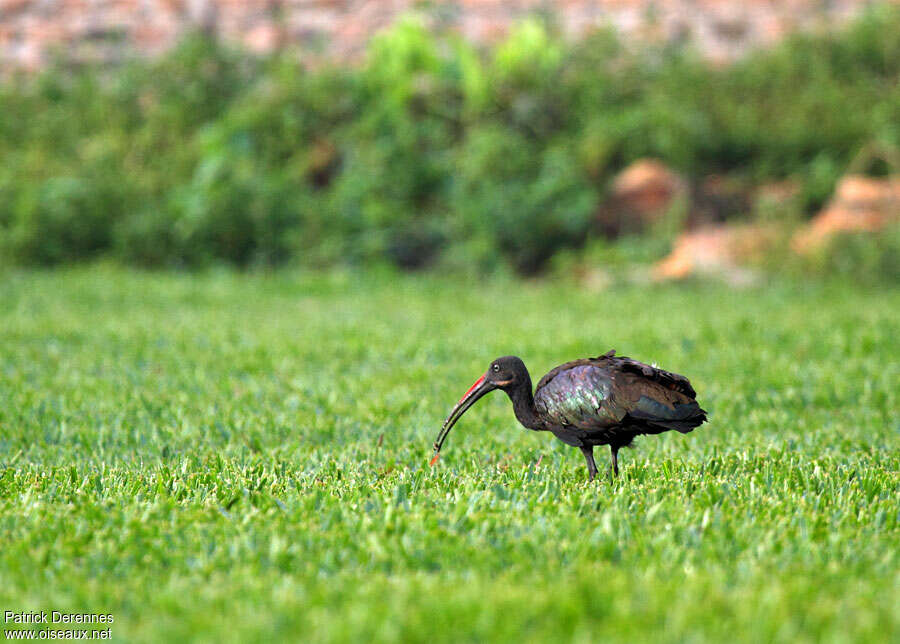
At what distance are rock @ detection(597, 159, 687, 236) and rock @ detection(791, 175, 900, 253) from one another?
2.04 metres

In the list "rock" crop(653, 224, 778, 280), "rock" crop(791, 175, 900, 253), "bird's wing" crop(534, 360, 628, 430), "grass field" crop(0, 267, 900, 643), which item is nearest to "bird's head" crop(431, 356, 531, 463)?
"bird's wing" crop(534, 360, 628, 430)

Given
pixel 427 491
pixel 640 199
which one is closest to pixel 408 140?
pixel 640 199

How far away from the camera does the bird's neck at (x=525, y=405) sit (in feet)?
14.2

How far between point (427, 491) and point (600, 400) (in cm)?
77

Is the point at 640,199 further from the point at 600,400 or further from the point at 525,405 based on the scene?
the point at 600,400

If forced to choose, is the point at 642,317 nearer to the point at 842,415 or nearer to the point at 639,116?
the point at 842,415

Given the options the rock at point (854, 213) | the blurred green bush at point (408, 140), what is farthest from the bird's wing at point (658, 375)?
the blurred green bush at point (408, 140)

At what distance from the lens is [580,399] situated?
4047 millimetres

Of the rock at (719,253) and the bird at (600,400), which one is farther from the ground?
the rock at (719,253)

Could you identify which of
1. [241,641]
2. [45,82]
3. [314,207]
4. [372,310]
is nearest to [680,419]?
[241,641]

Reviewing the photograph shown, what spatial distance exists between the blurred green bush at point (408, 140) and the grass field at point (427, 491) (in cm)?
537

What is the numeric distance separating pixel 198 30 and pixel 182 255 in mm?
5429

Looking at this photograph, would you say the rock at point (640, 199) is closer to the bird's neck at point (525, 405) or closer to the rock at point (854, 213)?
the rock at point (854, 213)

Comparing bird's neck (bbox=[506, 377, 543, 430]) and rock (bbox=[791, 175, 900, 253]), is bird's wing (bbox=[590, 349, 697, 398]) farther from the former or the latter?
rock (bbox=[791, 175, 900, 253])
